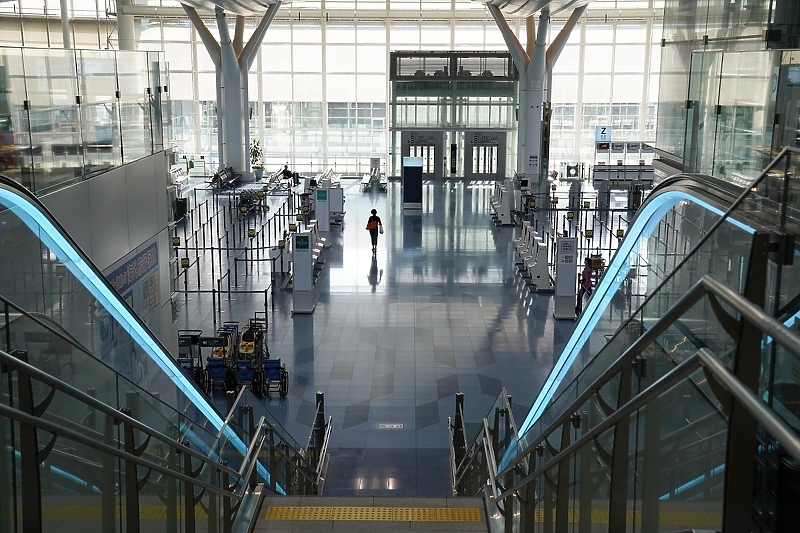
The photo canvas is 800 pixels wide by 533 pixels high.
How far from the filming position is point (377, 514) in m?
7.14

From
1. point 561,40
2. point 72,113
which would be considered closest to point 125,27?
point 561,40

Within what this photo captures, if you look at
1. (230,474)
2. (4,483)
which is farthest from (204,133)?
(4,483)

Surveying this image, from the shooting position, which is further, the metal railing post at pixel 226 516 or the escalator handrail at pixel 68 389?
the metal railing post at pixel 226 516

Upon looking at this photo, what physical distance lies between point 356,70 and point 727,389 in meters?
41.9

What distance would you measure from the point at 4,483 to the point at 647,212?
197 inches

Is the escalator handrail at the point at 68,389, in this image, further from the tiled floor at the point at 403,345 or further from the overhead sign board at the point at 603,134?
the overhead sign board at the point at 603,134

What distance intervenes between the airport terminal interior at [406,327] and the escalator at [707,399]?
0.04ft

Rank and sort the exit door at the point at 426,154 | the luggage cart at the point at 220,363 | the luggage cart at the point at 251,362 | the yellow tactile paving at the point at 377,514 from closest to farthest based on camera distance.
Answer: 1. the yellow tactile paving at the point at 377,514
2. the luggage cart at the point at 251,362
3. the luggage cart at the point at 220,363
4. the exit door at the point at 426,154

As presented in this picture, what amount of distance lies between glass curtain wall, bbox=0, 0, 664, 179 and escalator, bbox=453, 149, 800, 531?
3940 cm

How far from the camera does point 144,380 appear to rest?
895cm

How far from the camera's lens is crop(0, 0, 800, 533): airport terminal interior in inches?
104

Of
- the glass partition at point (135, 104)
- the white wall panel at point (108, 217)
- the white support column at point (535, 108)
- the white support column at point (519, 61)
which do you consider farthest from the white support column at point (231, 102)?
the white wall panel at point (108, 217)

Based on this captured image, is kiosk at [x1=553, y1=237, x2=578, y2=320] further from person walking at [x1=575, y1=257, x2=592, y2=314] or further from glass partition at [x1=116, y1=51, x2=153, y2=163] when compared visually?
glass partition at [x1=116, y1=51, x2=153, y2=163]

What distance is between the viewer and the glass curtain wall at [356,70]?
42.0 metres
